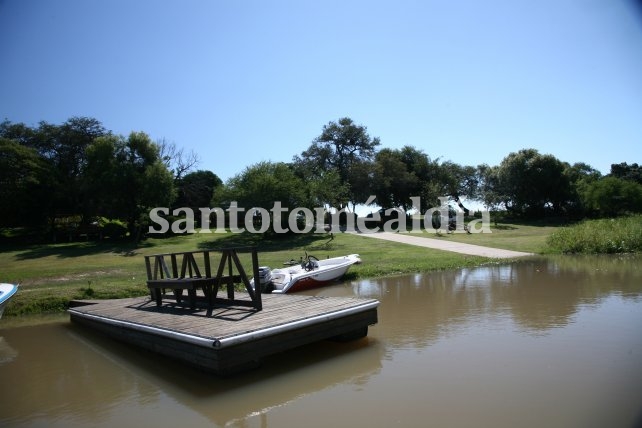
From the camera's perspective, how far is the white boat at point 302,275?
48.2 ft

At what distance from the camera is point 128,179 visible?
33.2 m

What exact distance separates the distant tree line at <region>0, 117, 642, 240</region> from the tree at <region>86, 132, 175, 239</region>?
0.08 m

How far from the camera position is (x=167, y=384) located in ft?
22.9

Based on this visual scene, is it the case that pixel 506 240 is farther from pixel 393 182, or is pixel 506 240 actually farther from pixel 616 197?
pixel 393 182

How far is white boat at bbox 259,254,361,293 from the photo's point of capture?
14695mm

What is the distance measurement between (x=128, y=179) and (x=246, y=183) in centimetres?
871

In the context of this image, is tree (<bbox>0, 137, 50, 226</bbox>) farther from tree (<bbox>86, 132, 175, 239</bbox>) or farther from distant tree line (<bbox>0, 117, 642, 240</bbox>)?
tree (<bbox>86, 132, 175, 239</bbox>)

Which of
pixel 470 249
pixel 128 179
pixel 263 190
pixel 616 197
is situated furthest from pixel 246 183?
pixel 616 197

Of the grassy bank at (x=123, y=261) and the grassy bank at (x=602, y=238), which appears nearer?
the grassy bank at (x=123, y=261)

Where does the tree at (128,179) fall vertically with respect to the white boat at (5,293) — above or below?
above

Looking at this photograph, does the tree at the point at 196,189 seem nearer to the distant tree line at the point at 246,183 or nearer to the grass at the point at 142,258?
the distant tree line at the point at 246,183

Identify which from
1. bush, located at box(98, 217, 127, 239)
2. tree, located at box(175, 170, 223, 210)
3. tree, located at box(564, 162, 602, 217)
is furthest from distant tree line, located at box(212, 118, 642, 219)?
tree, located at box(175, 170, 223, 210)

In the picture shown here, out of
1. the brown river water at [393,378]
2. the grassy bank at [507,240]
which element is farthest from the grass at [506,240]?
the brown river water at [393,378]

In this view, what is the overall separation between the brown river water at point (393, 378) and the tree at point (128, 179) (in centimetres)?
2308
